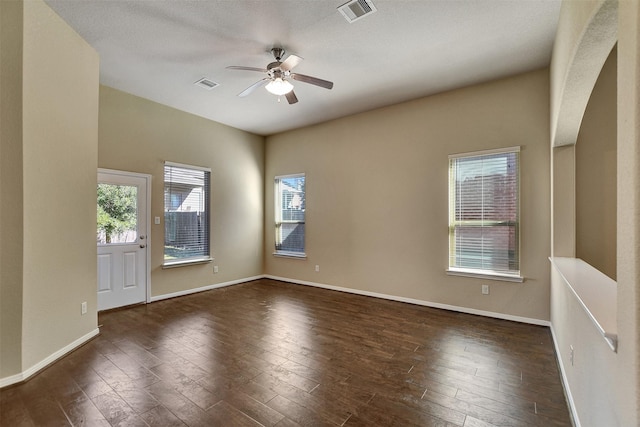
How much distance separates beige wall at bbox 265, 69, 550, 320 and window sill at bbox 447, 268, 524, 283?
68mm

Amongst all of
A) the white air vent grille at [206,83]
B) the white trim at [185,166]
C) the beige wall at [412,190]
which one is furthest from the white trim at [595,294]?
the white trim at [185,166]

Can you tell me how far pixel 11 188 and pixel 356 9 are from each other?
3.26 metres

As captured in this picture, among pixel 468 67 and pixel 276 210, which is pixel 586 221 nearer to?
pixel 468 67

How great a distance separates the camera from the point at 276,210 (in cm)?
641

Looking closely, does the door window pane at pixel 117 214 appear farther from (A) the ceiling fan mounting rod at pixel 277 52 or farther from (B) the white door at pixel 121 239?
(A) the ceiling fan mounting rod at pixel 277 52

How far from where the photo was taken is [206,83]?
4.00 meters

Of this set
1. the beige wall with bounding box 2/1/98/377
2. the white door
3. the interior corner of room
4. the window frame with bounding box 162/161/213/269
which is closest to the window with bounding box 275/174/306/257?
the interior corner of room

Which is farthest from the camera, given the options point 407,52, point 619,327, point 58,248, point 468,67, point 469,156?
point 469,156

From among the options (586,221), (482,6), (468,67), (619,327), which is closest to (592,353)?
(619,327)

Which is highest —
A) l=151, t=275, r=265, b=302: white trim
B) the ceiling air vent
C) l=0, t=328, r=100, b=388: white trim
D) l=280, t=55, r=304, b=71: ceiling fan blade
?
the ceiling air vent

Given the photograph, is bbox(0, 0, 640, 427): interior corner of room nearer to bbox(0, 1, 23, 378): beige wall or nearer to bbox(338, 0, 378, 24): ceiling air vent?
bbox(0, 1, 23, 378): beige wall

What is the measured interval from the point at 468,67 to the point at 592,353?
323cm

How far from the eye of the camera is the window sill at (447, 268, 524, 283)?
366 centimetres

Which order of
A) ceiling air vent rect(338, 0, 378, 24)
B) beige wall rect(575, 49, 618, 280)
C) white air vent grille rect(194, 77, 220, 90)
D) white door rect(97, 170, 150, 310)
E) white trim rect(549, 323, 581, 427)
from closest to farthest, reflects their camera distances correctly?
white trim rect(549, 323, 581, 427) < ceiling air vent rect(338, 0, 378, 24) < beige wall rect(575, 49, 618, 280) < white air vent grille rect(194, 77, 220, 90) < white door rect(97, 170, 150, 310)
